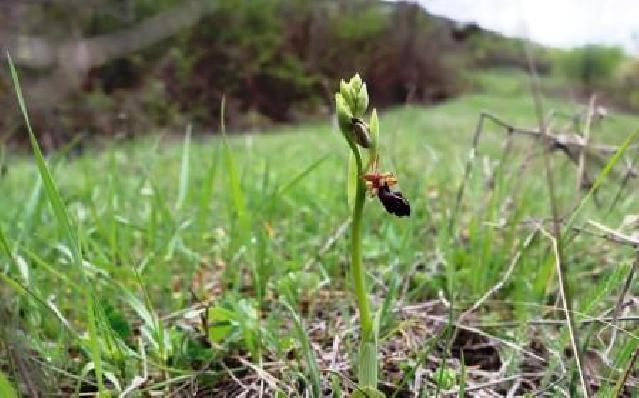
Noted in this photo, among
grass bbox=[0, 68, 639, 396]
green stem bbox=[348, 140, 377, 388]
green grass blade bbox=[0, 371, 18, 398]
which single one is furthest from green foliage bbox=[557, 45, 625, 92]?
green grass blade bbox=[0, 371, 18, 398]

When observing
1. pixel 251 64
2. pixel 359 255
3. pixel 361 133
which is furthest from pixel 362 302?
pixel 251 64

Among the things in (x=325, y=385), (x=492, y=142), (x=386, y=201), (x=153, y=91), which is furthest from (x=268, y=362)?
(x=153, y=91)

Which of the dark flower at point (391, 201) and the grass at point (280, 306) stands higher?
the dark flower at point (391, 201)

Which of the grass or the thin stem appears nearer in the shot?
the thin stem

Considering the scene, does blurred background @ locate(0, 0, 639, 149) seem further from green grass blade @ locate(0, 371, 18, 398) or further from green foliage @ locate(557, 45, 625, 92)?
green grass blade @ locate(0, 371, 18, 398)

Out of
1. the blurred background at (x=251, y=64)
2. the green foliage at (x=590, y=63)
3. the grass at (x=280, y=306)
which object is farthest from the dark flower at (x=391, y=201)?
the green foliage at (x=590, y=63)

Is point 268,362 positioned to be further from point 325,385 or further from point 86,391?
point 86,391

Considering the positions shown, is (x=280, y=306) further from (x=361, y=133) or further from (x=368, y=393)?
(x=361, y=133)

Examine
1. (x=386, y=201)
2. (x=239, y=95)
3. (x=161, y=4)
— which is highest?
(x=161, y=4)

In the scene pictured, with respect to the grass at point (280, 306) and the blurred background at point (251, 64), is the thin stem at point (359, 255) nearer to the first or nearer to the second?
the grass at point (280, 306)
